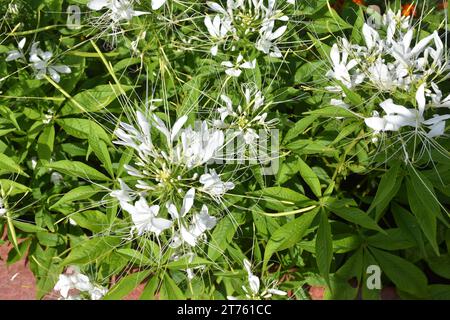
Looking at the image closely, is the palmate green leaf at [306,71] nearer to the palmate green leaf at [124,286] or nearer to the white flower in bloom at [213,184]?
the white flower in bloom at [213,184]

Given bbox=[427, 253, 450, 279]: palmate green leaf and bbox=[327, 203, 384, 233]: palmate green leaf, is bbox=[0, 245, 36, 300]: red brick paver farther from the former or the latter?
bbox=[427, 253, 450, 279]: palmate green leaf

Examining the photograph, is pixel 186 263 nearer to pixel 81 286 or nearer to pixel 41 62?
pixel 81 286

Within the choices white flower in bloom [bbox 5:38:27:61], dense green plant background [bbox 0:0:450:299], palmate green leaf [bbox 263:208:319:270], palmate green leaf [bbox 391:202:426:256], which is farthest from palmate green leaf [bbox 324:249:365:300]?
white flower in bloom [bbox 5:38:27:61]

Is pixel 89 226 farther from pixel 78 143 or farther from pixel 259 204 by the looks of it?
pixel 259 204

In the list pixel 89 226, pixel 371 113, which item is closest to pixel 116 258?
pixel 89 226

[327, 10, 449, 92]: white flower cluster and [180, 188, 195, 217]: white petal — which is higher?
[327, 10, 449, 92]: white flower cluster

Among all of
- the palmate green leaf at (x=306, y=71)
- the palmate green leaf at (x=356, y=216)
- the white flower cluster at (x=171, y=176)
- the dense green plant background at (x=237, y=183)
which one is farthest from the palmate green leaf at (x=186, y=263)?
the palmate green leaf at (x=306, y=71)
